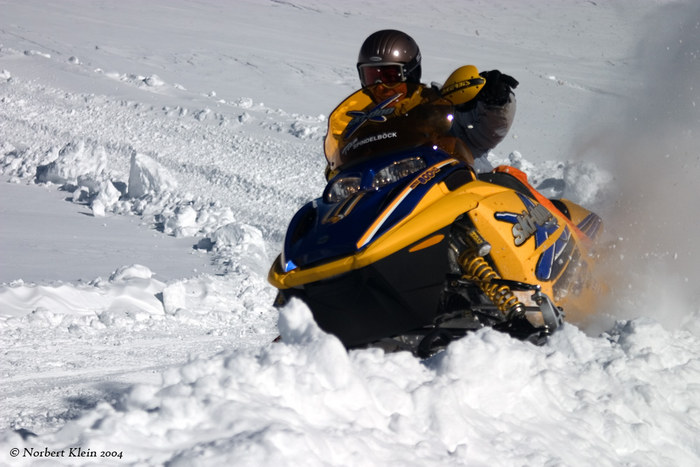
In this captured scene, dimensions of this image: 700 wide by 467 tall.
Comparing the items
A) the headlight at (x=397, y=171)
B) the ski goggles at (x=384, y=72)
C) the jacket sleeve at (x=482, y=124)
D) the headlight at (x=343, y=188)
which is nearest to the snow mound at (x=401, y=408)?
the headlight at (x=397, y=171)

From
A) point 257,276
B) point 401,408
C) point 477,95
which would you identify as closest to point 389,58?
point 477,95

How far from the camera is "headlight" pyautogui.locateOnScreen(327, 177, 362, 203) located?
4093 millimetres

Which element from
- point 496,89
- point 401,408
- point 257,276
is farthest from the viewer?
point 257,276

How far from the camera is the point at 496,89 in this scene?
14.7 ft

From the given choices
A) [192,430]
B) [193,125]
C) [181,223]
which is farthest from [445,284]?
[193,125]

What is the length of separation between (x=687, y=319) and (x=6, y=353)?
3921mm

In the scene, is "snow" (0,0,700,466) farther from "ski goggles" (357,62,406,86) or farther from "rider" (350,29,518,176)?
"ski goggles" (357,62,406,86)

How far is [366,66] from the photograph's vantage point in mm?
4840

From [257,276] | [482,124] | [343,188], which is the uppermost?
[482,124]

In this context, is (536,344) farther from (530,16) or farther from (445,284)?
(530,16)

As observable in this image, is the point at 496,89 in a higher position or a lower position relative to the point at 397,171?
higher

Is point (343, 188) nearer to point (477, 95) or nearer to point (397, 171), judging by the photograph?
point (397, 171)

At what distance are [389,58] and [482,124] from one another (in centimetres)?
66

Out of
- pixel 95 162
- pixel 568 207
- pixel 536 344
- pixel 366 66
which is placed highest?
pixel 366 66
